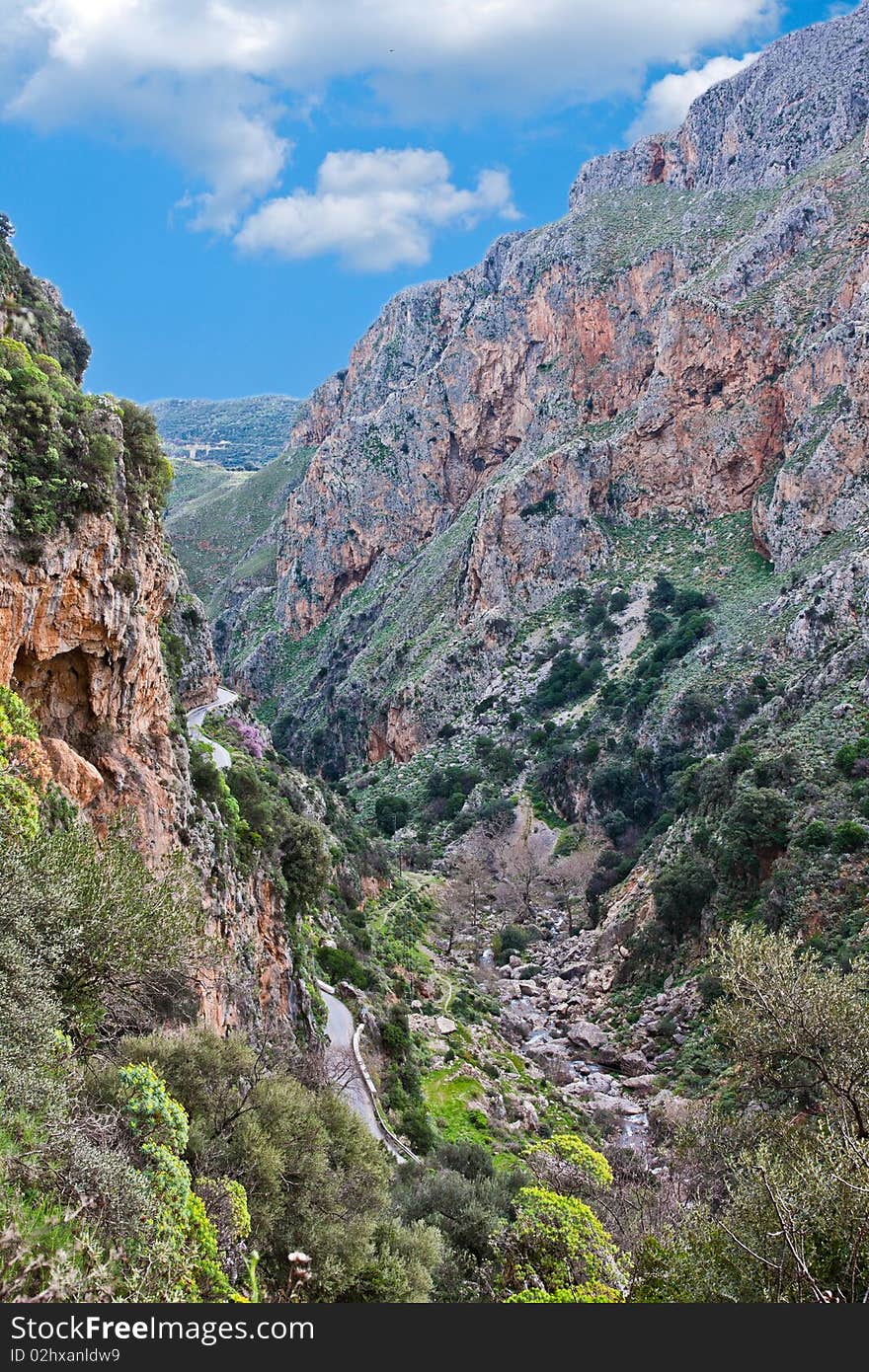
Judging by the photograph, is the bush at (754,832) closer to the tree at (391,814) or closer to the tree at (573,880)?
the tree at (573,880)

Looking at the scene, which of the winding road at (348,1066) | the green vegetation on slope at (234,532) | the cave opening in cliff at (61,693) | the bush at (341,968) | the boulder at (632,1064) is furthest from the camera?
the green vegetation on slope at (234,532)

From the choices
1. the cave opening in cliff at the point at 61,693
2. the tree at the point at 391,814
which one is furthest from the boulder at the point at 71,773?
the tree at the point at 391,814

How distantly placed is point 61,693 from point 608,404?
273 feet

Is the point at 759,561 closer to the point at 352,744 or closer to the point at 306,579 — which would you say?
the point at 352,744

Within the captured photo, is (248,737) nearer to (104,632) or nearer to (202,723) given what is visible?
(202,723)

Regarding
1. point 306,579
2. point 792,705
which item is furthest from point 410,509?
point 792,705

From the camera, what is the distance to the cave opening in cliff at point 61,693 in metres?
14.6

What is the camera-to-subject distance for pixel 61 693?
15750mm

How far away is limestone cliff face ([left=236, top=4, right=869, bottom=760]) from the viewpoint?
2746 inches

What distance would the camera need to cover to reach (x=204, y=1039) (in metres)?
11.5

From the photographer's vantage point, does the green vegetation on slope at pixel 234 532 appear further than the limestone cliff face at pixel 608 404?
Yes

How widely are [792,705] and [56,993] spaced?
41151mm

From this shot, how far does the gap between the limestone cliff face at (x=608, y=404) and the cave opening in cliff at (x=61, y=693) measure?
5669cm

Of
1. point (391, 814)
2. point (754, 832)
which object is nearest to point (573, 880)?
point (391, 814)
